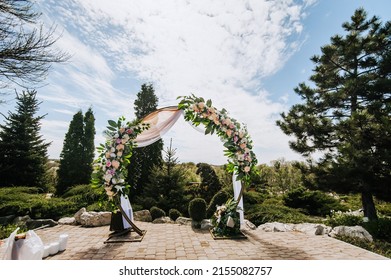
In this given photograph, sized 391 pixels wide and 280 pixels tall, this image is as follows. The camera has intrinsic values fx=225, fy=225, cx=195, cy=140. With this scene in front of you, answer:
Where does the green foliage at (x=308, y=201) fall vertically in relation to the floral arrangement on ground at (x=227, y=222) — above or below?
above

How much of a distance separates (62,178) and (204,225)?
34.9 feet

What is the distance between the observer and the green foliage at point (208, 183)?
34.2ft

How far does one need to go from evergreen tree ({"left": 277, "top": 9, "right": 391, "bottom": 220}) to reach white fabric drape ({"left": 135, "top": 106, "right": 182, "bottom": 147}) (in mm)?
5352

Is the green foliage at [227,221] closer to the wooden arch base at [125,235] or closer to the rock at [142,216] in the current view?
the wooden arch base at [125,235]

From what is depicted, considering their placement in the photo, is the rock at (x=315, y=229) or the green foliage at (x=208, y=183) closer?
the rock at (x=315, y=229)

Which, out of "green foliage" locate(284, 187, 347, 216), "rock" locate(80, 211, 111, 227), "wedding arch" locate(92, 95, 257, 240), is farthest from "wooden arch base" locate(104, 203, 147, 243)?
"green foliage" locate(284, 187, 347, 216)

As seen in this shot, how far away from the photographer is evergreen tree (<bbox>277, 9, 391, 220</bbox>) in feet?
22.8

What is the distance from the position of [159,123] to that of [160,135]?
33cm

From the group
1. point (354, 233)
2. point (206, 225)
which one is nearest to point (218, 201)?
point (206, 225)

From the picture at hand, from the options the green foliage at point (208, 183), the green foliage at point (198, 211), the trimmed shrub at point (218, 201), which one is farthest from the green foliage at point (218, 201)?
the green foliage at point (208, 183)

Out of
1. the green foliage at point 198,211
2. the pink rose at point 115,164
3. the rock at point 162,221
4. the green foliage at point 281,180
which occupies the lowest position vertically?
the rock at point 162,221

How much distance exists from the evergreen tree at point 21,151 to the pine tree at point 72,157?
1307 mm

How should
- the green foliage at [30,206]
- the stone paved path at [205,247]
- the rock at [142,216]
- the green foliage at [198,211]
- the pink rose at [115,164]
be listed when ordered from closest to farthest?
the stone paved path at [205,247] < the pink rose at [115,164] < the green foliage at [198,211] < the green foliage at [30,206] < the rock at [142,216]

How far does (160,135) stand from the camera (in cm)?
608
